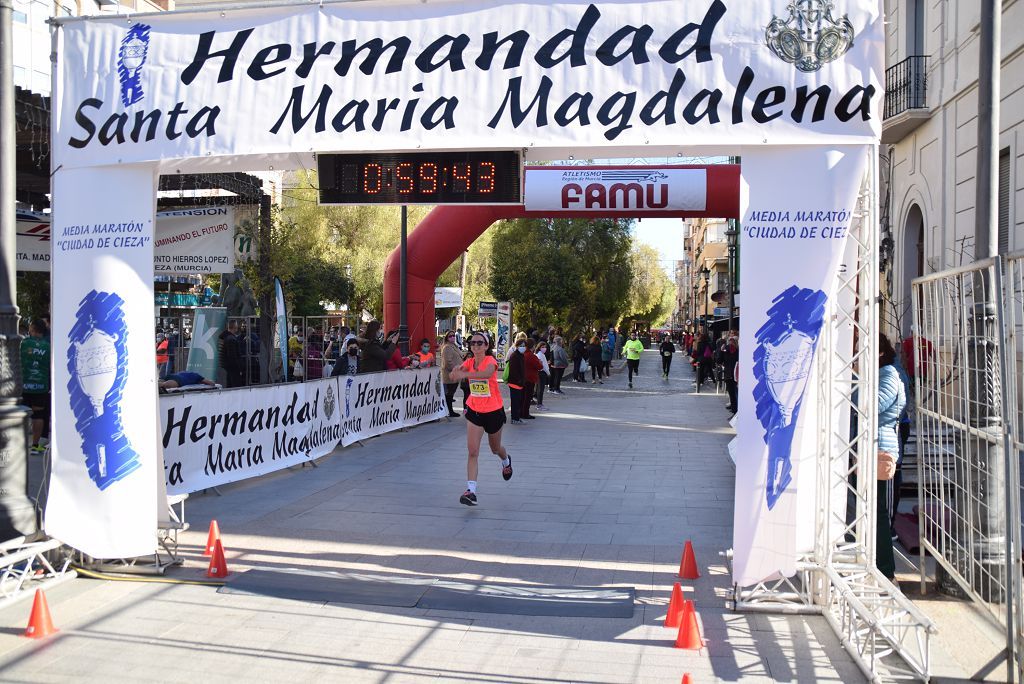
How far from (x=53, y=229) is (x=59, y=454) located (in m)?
1.65

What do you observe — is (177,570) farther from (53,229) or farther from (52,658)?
(53,229)

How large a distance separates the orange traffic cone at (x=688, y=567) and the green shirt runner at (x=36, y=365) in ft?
28.5

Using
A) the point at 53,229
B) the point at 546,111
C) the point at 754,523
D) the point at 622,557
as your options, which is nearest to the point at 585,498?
the point at 622,557

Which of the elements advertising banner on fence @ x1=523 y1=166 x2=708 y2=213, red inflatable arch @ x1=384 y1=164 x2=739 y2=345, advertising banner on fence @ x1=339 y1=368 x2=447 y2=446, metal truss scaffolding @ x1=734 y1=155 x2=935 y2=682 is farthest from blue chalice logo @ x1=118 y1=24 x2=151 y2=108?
advertising banner on fence @ x1=523 y1=166 x2=708 y2=213

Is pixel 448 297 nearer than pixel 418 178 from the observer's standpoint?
No

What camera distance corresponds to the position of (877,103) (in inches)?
227

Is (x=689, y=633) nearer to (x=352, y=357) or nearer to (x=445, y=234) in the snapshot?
(x=445, y=234)

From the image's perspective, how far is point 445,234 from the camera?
1705cm

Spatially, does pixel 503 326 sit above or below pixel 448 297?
below

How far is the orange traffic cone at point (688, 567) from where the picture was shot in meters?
6.96

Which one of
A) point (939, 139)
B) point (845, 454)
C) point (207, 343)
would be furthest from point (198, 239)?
point (939, 139)

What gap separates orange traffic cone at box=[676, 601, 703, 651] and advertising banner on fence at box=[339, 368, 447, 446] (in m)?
8.78

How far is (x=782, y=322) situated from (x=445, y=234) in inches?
462

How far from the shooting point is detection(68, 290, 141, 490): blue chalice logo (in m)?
6.68
